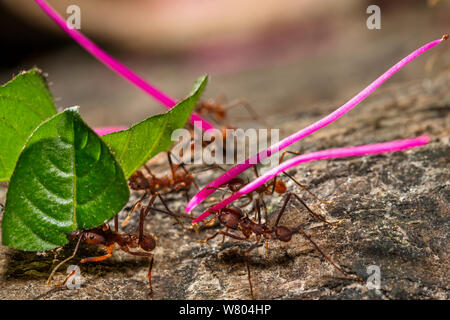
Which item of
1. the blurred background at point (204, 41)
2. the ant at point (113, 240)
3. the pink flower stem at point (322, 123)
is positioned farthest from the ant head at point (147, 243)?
the blurred background at point (204, 41)

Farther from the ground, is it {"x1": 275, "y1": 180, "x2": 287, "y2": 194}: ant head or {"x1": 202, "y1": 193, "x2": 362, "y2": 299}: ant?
{"x1": 275, "y1": 180, "x2": 287, "y2": 194}: ant head

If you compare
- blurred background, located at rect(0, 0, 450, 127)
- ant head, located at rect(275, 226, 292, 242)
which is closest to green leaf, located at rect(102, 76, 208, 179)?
ant head, located at rect(275, 226, 292, 242)

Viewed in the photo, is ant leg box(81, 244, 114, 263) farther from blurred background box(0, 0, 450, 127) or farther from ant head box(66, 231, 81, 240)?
blurred background box(0, 0, 450, 127)

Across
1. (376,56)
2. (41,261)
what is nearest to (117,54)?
(376,56)

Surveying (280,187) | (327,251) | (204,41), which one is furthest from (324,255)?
(204,41)

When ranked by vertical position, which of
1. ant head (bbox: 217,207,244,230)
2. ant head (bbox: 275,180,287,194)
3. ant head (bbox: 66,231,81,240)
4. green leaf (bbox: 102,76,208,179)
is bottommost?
ant head (bbox: 66,231,81,240)

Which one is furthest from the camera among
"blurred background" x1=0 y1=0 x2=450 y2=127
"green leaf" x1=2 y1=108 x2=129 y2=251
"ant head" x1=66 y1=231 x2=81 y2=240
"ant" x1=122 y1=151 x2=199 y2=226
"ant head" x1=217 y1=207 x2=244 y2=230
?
"blurred background" x1=0 y1=0 x2=450 y2=127
